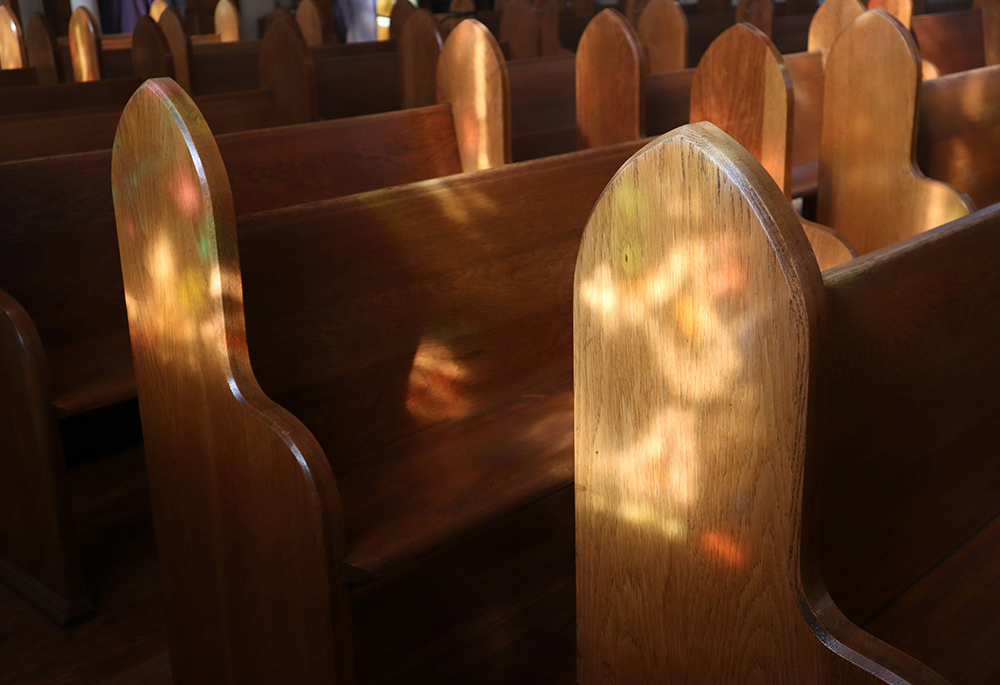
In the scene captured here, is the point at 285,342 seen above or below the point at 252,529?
above

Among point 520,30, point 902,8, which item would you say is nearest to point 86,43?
point 520,30

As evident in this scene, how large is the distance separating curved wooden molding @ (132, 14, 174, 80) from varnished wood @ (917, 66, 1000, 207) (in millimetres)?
2687

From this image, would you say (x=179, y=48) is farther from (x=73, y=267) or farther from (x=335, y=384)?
(x=335, y=384)

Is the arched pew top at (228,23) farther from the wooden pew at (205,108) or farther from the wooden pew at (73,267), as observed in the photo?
the wooden pew at (73,267)

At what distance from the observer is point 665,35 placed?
13.6 ft

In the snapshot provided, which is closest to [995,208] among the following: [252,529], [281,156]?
[252,529]

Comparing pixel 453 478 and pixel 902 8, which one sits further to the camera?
pixel 902 8

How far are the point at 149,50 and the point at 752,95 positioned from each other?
237cm

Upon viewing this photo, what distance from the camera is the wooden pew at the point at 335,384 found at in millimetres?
1346

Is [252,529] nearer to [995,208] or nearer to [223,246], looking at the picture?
[223,246]

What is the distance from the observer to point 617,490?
3.62ft

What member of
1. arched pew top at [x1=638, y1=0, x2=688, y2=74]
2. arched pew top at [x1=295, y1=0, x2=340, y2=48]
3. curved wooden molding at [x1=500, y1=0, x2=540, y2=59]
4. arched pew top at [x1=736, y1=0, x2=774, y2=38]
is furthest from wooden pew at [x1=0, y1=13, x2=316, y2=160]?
arched pew top at [x1=736, y1=0, x2=774, y2=38]

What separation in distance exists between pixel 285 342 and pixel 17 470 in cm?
86

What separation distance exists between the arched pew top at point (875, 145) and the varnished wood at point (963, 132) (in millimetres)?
300
